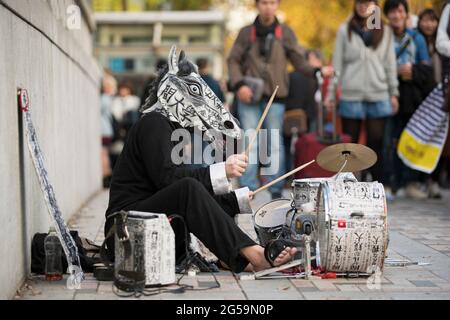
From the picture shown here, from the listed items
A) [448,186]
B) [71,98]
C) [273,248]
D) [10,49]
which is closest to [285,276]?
[273,248]

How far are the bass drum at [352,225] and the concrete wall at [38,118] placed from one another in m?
1.71

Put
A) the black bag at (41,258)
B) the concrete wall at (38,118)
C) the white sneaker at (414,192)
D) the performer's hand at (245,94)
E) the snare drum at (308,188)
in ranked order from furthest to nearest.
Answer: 1. the white sneaker at (414,192)
2. the performer's hand at (245,94)
3. the snare drum at (308,188)
4. the black bag at (41,258)
5. the concrete wall at (38,118)

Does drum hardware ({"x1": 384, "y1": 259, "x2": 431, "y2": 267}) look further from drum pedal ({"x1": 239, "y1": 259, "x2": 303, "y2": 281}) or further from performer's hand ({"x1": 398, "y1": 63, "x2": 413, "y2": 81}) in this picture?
performer's hand ({"x1": 398, "y1": 63, "x2": 413, "y2": 81})

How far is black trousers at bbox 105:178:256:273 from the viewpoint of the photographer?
16.9ft

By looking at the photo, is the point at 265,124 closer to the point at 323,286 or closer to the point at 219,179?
the point at 219,179

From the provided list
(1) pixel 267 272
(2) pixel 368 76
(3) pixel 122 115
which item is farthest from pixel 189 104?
(3) pixel 122 115

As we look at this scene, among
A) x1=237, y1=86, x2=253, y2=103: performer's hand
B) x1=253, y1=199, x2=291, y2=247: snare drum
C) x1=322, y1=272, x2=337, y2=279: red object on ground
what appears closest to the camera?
x1=322, y1=272, x2=337, y2=279: red object on ground

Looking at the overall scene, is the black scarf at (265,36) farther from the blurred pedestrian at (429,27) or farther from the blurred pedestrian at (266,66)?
the blurred pedestrian at (429,27)

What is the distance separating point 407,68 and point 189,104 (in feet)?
17.4

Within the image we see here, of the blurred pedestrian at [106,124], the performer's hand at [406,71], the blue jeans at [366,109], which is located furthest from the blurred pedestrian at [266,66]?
the blurred pedestrian at [106,124]

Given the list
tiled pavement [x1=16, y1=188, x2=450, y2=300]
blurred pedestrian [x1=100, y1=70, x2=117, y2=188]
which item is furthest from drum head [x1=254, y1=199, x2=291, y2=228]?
blurred pedestrian [x1=100, y1=70, x2=117, y2=188]

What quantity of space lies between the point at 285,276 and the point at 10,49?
202cm

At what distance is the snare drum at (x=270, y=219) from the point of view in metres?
5.88

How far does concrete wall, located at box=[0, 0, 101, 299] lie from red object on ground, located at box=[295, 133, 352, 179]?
2412 mm
